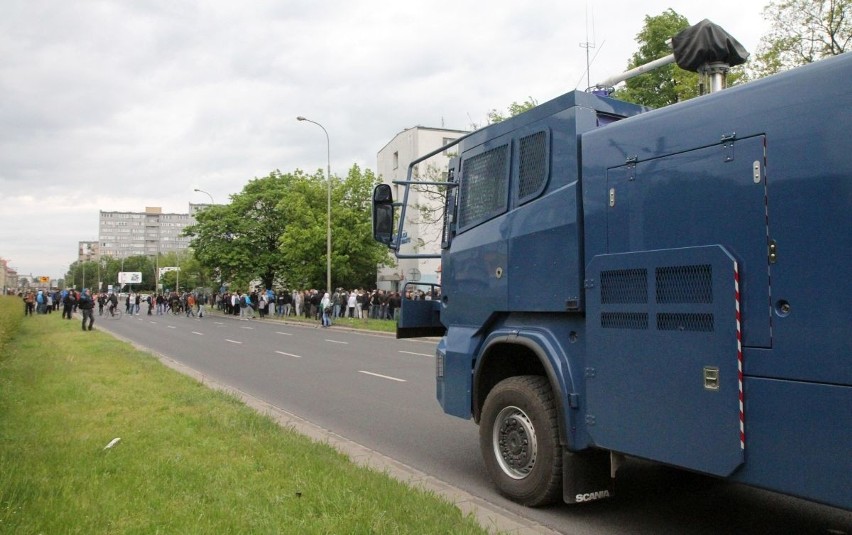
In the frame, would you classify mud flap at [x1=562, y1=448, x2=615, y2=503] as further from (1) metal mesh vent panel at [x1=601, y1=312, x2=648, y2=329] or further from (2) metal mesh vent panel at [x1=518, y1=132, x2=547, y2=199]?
(2) metal mesh vent panel at [x1=518, y1=132, x2=547, y2=199]

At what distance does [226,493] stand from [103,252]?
707 feet

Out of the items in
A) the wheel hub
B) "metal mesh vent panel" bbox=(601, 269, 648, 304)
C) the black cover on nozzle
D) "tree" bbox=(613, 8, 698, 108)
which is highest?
"tree" bbox=(613, 8, 698, 108)

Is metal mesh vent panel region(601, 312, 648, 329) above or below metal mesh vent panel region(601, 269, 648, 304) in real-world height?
below

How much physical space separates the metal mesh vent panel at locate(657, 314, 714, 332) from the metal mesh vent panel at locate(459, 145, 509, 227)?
1864mm

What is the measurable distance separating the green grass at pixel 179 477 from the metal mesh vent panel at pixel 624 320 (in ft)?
4.88

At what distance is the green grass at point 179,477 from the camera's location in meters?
4.17

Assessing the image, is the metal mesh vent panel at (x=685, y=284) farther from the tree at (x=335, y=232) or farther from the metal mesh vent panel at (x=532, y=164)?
the tree at (x=335, y=232)

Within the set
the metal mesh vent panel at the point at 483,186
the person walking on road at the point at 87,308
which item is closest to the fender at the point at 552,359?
the metal mesh vent panel at the point at 483,186

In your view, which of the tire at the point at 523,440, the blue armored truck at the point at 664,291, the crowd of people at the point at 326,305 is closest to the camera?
the blue armored truck at the point at 664,291

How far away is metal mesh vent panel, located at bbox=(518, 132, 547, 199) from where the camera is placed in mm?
5051

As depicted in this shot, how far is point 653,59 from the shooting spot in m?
30.6

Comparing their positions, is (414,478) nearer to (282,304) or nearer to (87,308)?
(87,308)

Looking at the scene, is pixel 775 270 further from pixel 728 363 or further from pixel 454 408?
pixel 454 408

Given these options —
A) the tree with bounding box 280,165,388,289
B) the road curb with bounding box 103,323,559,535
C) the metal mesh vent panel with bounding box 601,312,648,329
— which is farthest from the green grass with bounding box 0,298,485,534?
the tree with bounding box 280,165,388,289
